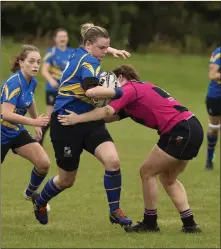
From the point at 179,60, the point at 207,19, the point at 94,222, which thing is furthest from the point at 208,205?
the point at 207,19

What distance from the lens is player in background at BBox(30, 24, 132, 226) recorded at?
770cm

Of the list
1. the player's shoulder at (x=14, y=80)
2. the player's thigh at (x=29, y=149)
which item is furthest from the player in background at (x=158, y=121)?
the player's thigh at (x=29, y=149)

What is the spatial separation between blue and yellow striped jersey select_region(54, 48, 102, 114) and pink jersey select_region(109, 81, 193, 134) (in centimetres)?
40

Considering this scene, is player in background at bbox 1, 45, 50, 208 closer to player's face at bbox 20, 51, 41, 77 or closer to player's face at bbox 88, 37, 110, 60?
player's face at bbox 20, 51, 41, 77

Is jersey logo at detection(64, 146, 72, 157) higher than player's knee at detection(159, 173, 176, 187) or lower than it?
higher

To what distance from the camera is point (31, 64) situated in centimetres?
863

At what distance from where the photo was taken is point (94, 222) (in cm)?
888

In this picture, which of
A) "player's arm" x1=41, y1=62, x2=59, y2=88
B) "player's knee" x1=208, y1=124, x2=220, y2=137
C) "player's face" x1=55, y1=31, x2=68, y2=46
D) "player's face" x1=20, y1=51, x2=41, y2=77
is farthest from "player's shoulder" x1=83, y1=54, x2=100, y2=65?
"player's face" x1=55, y1=31, x2=68, y2=46

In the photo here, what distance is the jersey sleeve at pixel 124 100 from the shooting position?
7664mm

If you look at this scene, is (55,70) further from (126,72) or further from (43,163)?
(126,72)

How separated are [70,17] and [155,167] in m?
28.0

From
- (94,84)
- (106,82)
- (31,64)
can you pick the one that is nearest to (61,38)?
(31,64)

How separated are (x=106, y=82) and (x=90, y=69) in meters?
0.21

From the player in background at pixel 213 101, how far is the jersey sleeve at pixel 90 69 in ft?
17.2
